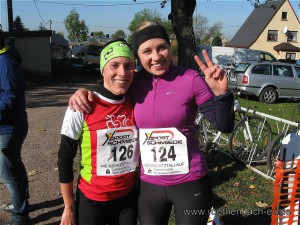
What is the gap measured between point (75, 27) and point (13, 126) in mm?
86576

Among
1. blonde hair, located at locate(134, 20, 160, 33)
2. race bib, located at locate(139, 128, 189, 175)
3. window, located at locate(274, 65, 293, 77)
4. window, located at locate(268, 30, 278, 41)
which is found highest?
window, located at locate(268, 30, 278, 41)

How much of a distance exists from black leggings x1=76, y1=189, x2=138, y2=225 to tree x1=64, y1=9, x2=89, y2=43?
87.5 metres

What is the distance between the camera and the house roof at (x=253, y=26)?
50125 mm

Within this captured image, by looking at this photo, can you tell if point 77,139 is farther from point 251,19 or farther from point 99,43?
point 251,19

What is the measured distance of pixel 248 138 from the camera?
6.12 meters

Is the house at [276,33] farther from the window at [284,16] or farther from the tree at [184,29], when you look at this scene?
the tree at [184,29]

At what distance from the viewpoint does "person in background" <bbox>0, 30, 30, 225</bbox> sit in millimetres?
3373

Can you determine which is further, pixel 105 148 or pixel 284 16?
pixel 284 16

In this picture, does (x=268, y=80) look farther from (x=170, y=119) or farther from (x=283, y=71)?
(x=170, y=119)

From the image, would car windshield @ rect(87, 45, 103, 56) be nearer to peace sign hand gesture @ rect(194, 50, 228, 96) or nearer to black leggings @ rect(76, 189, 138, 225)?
black leggings @ rect(76, 189, 138, 225)

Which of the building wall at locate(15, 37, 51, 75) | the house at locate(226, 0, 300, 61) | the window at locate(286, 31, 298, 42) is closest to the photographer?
the building wall at locate(15, 37, 51, 75)

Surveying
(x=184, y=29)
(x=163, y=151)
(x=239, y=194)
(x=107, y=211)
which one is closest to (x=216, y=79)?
(x=163, y=151)

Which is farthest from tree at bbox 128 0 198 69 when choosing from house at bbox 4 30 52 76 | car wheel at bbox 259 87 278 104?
house at bbox 4 30 52 76

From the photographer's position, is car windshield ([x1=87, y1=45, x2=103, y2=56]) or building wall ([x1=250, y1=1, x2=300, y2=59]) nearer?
car windshield ([x1=87, y1=45, x2=103, y2=56])
